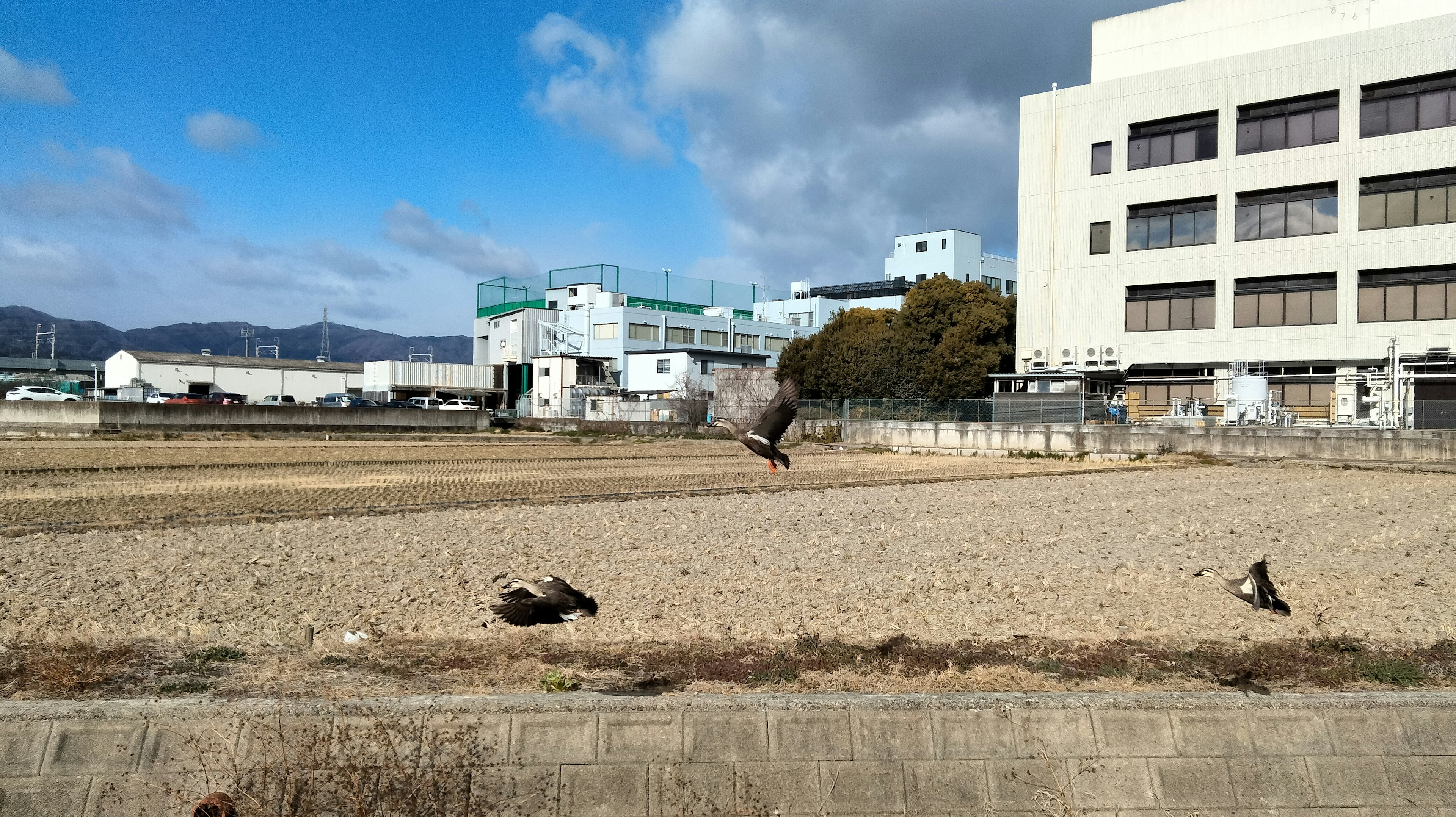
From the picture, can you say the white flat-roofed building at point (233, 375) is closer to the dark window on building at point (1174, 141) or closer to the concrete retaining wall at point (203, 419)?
the concrete retaining wall at point (203, 419)

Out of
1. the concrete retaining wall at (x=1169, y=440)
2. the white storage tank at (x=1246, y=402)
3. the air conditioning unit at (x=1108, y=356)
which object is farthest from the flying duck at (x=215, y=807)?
the air conditioning unit at (x=1108, y=356)

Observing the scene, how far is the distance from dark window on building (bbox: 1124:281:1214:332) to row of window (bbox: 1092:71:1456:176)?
176 inches

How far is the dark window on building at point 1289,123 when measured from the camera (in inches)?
1243

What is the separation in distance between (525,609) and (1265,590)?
5117 millimetres

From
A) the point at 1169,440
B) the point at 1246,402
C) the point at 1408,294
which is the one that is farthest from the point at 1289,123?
the point at 1169,440

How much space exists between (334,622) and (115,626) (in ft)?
4.95

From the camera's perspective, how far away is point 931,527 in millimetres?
13016

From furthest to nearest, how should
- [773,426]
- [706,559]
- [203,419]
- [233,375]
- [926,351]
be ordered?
[233,375] < [926,351] < [203,419] < [706,559] < [773,426]

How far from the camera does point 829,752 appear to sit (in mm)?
4895

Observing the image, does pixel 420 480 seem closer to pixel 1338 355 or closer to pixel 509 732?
pixel 509 732

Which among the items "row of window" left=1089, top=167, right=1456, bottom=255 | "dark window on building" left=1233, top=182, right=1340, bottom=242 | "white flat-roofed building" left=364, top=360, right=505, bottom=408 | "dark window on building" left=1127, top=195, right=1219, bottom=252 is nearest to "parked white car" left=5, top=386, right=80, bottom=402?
"white flat-roofed building" left=364, top=360, right=505, bottom=408

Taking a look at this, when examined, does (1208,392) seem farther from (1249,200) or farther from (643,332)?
(643,332)

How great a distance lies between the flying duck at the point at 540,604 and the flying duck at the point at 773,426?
243 centimetres

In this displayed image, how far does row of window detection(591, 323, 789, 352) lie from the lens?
218ft
